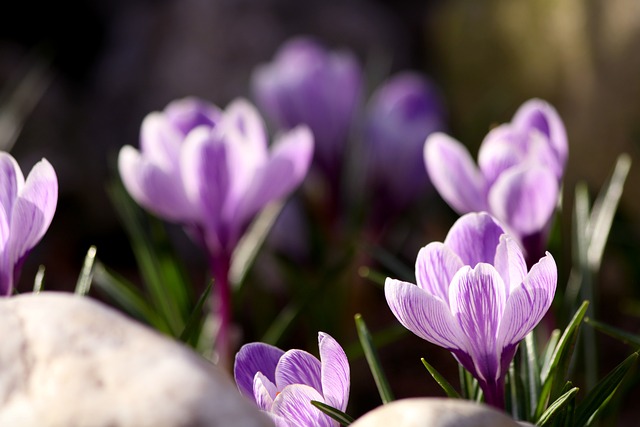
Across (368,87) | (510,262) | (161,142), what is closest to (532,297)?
(510,262)

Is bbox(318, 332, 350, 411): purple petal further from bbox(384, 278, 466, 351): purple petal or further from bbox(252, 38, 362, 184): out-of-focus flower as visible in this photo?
bbox(252, 38, 362, 184): out-of-focus flower

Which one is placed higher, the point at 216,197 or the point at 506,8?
the point at 506,8

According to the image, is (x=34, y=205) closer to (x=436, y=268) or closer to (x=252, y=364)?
(x=252, y=364)

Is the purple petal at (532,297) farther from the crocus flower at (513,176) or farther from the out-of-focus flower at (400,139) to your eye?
the out-of-focus flower at (400,139)

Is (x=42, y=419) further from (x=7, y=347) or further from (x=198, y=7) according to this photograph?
(x=198, y=7)

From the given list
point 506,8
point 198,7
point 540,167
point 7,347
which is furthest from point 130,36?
point 7,347

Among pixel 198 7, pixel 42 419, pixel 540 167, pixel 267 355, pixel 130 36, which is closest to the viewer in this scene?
pixel 42 419

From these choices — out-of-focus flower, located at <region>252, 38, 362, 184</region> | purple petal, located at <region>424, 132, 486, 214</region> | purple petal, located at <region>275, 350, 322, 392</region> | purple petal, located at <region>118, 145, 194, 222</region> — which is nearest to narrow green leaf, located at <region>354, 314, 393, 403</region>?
purple petal, located at <region>275, 350, 322, 392</region>

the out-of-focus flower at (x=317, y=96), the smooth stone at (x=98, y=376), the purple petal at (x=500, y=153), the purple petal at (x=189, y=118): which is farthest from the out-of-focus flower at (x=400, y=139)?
the smooth stone at (x=98, y=376)
